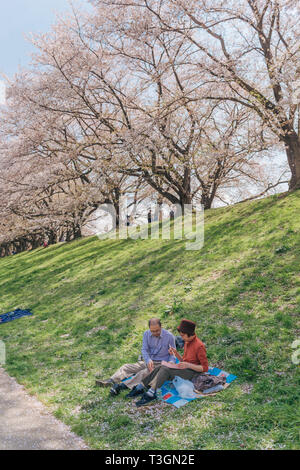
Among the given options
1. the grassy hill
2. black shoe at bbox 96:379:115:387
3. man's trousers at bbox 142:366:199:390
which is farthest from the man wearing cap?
black shoe at bbox 96:379:115:387

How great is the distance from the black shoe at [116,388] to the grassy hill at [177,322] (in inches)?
4.6

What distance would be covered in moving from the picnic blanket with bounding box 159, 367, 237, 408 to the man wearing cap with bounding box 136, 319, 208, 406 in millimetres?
120

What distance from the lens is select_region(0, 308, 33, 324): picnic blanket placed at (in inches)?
511

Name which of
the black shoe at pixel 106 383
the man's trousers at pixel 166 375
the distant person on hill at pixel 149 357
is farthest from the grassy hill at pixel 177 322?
the man's trousers at pixel 166 375

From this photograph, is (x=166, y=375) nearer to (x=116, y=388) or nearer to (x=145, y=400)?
(x=145, y=400)

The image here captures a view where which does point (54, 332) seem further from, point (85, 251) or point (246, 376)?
point (85, 251)

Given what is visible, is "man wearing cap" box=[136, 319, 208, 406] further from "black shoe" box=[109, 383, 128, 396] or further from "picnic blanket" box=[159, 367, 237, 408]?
"black shoe" box=[109, 383, 128, 396]

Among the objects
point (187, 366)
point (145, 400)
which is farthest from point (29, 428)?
point (187, 366)

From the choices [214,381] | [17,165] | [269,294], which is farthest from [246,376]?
[17,165]

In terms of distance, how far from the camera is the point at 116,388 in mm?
6160

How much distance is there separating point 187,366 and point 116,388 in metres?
1.27

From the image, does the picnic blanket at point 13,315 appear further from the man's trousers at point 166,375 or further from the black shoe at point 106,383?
the man's trousers at point 166,375

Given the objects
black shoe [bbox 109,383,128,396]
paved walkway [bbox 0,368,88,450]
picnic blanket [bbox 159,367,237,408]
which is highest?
picnic blanket [bbox 159,367,237,408]

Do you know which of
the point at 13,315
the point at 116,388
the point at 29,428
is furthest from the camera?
the point at 13,315
